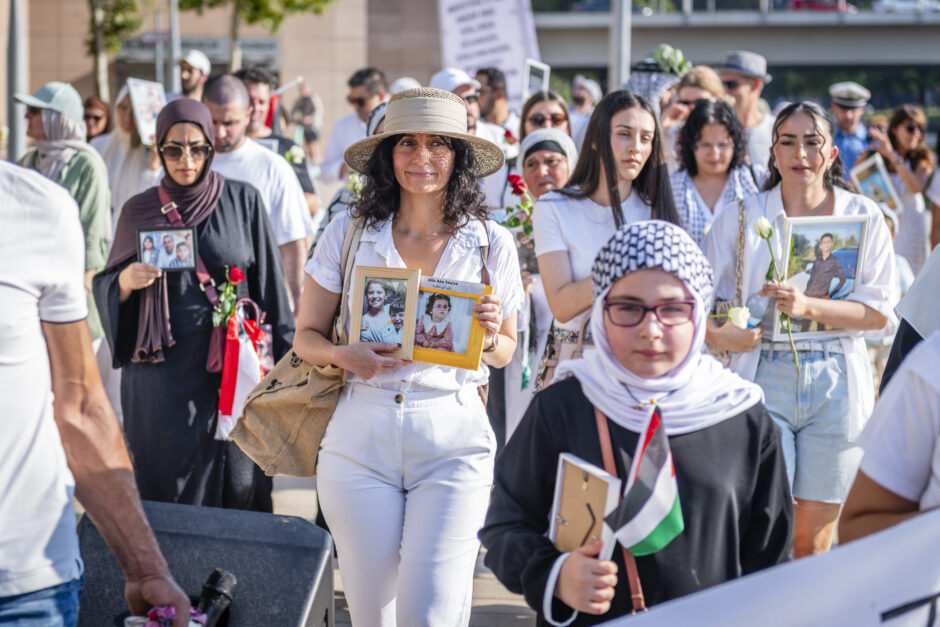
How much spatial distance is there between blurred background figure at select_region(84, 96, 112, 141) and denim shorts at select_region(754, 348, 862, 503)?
26.6ft

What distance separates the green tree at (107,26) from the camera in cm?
2700

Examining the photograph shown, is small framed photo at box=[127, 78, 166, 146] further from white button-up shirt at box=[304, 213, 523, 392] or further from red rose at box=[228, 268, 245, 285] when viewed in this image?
white button-up shirt at box=[304, 213, 523, 392]

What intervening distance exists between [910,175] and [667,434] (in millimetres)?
8869

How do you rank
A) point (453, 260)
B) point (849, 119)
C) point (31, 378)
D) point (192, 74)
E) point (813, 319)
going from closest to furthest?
point (31, 378), point (453, 260), point (813, 319), point (192, 74), point (849, 119)

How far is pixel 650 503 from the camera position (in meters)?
2.40

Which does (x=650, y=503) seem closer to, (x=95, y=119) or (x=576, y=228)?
(x=576, y=228)

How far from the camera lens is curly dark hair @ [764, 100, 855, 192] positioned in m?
4.70

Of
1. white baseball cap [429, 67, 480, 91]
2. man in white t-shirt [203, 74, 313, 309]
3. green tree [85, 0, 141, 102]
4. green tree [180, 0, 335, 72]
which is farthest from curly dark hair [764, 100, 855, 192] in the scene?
green tree [180, 0, 335, 72]

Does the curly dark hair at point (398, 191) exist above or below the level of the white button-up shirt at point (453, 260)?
above

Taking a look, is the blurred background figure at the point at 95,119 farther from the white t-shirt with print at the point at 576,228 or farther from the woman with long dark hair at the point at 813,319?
the woman with long dark hair at the point at 813,319

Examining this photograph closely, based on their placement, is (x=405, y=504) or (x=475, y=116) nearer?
(x=405, y=504)

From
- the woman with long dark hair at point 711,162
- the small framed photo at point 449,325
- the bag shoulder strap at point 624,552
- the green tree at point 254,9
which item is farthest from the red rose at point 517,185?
the green tree at point 254,9

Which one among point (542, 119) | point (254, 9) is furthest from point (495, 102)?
point (254, 9)

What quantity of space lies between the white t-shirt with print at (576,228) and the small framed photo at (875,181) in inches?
152
